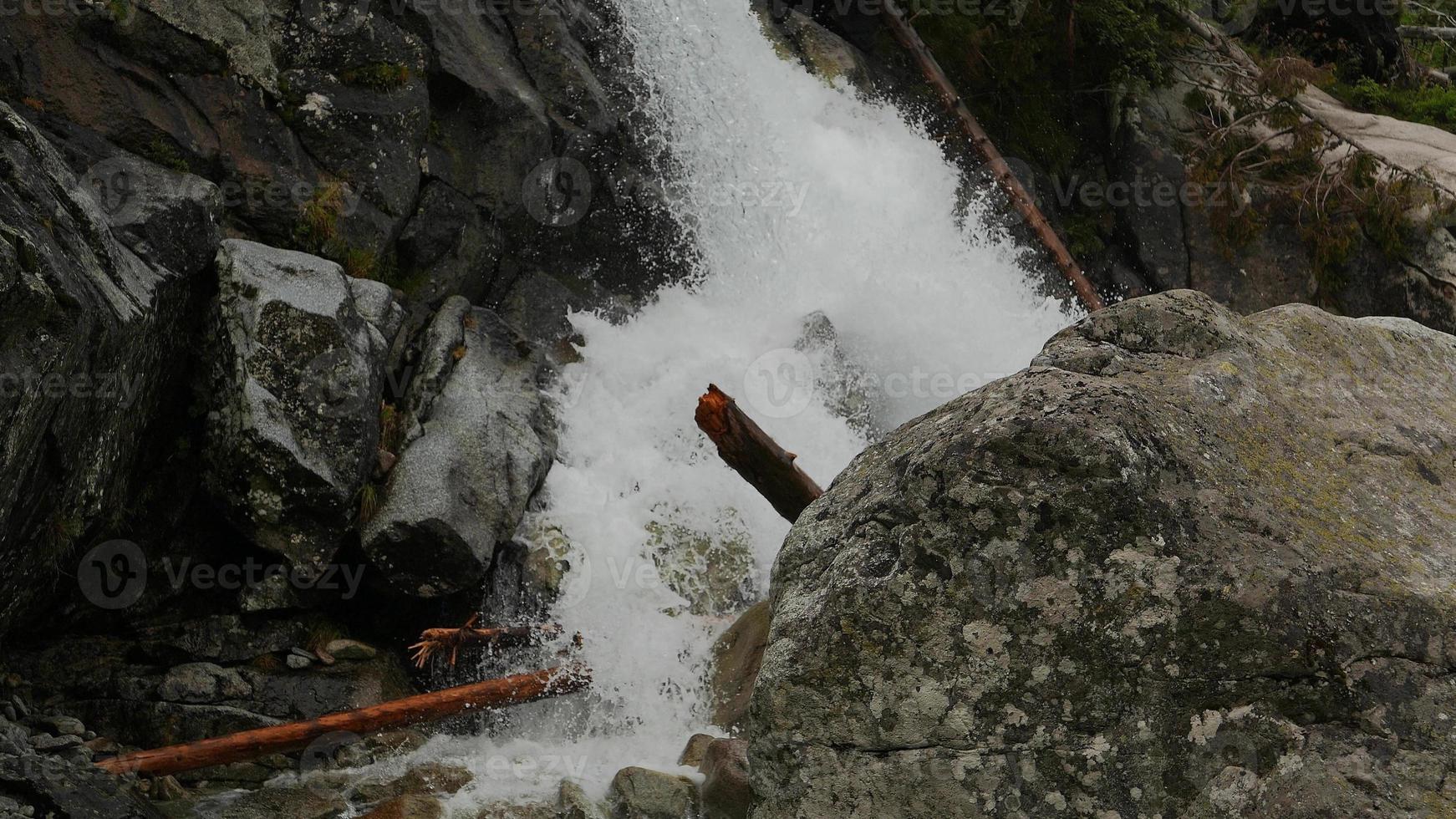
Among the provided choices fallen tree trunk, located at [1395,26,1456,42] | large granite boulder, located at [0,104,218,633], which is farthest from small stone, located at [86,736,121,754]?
fallen tree trunk, located at [1395,26,1456,42]

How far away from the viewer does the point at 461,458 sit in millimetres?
9094

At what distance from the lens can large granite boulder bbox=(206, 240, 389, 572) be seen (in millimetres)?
8055

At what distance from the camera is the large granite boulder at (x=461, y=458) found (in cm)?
852

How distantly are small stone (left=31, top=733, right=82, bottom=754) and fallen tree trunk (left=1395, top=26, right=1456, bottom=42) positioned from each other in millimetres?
22511

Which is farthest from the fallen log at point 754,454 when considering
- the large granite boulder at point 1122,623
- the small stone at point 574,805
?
the large granite boulder at point 1122,623

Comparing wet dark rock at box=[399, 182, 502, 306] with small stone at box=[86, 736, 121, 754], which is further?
wet dark rock at box=[399, 182, 502, 306]

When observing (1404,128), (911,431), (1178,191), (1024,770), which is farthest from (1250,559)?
(1404,128)

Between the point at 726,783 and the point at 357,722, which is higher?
the point at 726,783

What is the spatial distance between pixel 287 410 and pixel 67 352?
2405mm

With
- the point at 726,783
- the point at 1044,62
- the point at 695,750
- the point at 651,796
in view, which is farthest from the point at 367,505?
the point at 1044,62

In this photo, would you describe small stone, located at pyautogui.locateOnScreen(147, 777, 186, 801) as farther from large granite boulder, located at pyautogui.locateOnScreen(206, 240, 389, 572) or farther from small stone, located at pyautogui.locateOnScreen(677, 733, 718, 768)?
small stone, located at pyautogui.locateOnScreen(677, 733, 718, 768)

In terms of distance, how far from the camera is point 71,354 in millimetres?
5875

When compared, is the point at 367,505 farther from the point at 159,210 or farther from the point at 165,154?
the point at 165,154

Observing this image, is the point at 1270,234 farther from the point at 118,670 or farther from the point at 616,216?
the point at 118,670
